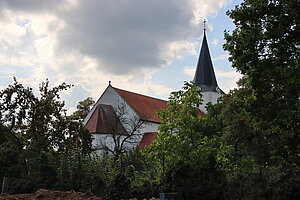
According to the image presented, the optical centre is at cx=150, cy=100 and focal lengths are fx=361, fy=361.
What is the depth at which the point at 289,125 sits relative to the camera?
1326cm

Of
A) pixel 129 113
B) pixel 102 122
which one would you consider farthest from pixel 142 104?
pixel 102 122

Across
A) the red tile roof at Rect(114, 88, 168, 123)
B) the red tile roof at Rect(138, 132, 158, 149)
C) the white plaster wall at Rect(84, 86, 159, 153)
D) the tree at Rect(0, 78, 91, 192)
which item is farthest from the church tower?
the tree at Rect(0, 78, 91, 192)

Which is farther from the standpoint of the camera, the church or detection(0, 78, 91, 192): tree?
the church

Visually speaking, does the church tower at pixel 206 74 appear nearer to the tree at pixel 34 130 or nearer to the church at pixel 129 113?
the church at pixel 129 113

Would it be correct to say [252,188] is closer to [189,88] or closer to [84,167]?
[189,88]

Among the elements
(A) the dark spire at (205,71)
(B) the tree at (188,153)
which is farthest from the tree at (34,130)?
(A) the dark spire at (205,71)

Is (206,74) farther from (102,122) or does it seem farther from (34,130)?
(34,130)

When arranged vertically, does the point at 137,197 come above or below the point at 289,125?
below

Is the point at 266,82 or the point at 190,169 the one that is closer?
the point at 190,169

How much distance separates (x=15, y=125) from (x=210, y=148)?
10.7m

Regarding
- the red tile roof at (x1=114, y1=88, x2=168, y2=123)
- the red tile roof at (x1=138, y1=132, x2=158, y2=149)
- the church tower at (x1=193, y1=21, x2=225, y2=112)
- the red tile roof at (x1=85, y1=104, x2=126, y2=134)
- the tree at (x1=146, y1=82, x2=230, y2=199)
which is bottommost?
the tree at (x1=146, y1=82, x2=230, y2=199)

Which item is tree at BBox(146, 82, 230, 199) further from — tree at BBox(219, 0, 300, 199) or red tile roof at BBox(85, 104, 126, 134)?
red tile roof at BBox(85, 104, 126, 134)

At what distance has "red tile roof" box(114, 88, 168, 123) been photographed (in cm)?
4512

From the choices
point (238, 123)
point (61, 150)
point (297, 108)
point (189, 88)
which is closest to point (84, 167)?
point (61, 150)
